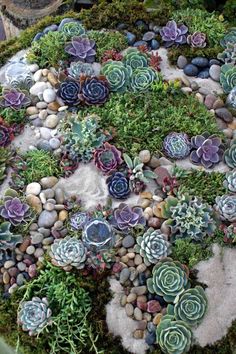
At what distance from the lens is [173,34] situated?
270 centimetres

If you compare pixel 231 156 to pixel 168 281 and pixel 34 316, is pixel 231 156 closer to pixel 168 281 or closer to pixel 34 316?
pixel 168 281

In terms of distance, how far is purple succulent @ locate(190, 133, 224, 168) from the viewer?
90.5 inches

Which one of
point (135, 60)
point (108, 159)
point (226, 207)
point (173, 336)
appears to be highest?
point (135, 60)

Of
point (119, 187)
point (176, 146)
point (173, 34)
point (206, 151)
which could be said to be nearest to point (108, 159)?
point (119, 187)

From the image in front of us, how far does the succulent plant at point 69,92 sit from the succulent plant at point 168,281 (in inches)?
31.5

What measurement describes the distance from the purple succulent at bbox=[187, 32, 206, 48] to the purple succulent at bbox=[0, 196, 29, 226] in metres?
1.09

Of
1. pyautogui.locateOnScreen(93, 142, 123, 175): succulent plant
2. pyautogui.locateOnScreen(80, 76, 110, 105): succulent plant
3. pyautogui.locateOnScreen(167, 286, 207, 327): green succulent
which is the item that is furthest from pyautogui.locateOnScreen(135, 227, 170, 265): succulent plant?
pyautogui.locateOnScreen(80, 76, 110, 105): succulent plant

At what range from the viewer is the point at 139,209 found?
2.14 meters

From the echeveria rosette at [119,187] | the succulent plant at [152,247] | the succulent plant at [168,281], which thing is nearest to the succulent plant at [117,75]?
the echeveria rosette at [119,187]

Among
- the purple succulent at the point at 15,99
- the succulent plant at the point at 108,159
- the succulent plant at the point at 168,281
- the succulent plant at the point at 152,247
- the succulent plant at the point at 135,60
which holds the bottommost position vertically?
the succulent plant at the point at 168,281

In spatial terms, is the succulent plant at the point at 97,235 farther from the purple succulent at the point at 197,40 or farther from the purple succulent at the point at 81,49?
the purple succulent at the point at 197,40

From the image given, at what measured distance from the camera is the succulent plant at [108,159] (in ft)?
7.42

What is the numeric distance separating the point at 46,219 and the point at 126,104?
0.60m

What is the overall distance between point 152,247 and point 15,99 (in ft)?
2.85
